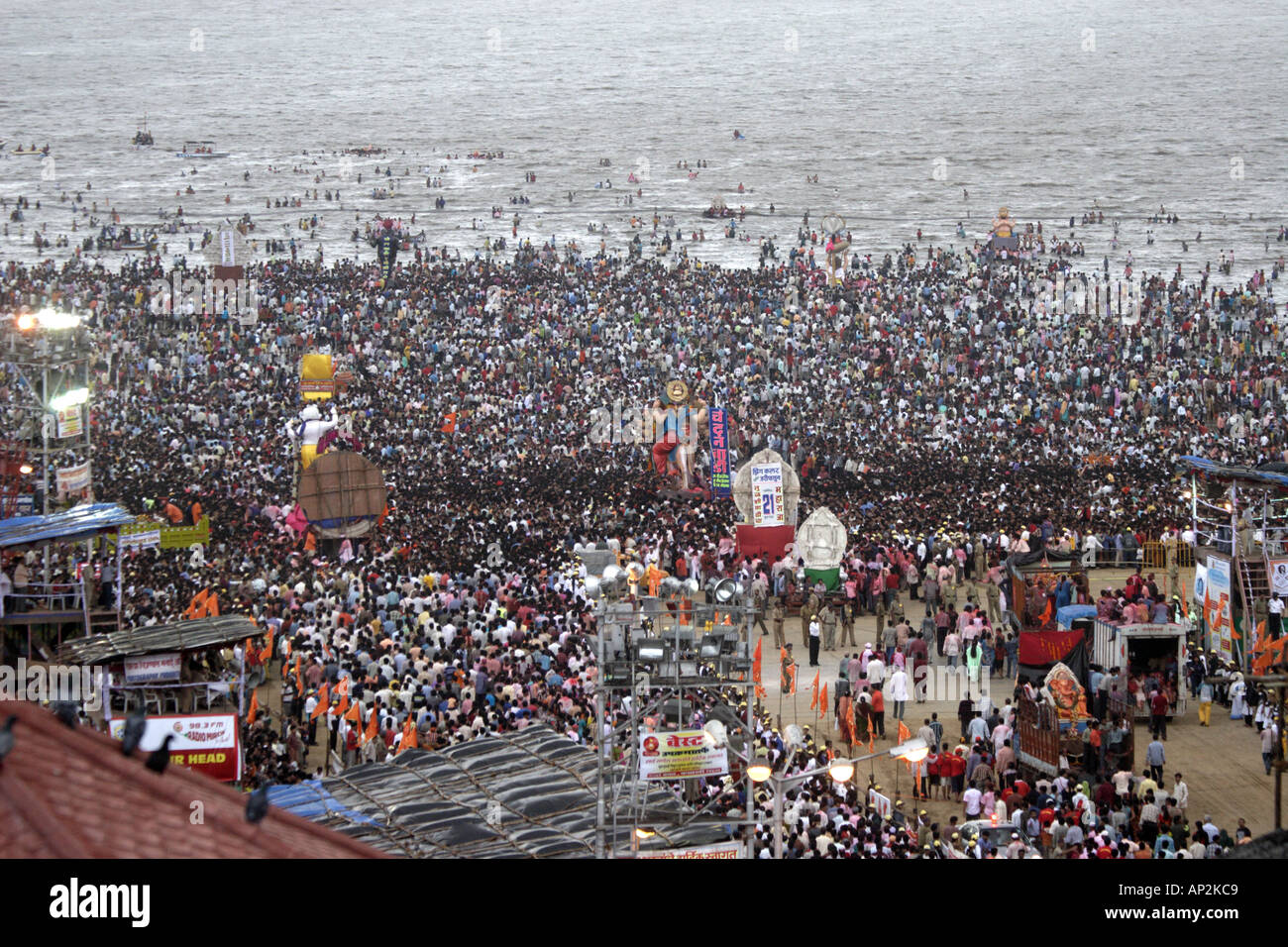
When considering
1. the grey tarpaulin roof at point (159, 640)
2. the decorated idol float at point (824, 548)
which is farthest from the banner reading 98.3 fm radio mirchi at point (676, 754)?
the decorated idol float at point (824, 548)

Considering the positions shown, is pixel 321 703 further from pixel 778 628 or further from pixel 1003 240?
pixel 1003 240

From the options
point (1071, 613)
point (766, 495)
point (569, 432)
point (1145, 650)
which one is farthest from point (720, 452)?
point (1145, 650)

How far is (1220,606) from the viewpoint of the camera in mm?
23234

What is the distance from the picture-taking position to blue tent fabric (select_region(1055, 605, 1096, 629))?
23.0 m

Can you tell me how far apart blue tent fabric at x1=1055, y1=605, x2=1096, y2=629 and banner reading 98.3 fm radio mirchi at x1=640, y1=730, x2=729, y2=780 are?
10.4 meters

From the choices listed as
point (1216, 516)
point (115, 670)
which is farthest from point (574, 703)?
point (1216, 516)

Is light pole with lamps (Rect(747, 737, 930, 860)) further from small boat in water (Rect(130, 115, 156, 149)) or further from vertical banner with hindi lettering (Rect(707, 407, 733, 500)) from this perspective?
small boat in water (Rect(130, 115, 156, 149))

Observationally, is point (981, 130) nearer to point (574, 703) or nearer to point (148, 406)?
point (148, 406)

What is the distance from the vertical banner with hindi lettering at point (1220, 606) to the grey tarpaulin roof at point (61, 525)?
54.0 feet

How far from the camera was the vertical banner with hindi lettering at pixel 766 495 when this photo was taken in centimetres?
2909

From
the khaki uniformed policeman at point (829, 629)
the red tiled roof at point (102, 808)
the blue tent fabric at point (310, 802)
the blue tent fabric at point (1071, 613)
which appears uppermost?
the red tiled roof at point (102, 808)

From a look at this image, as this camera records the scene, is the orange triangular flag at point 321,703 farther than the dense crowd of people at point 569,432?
No

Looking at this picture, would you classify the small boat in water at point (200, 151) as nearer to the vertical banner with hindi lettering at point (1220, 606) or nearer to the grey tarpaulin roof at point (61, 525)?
the grey tarpaulin roof at point (61, 525)
